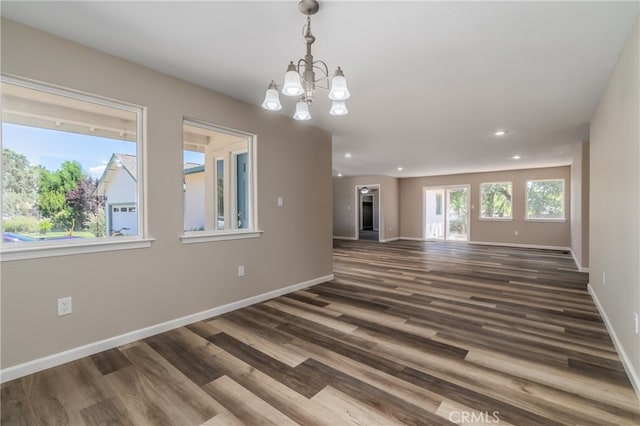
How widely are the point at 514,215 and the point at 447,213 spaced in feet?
6.21

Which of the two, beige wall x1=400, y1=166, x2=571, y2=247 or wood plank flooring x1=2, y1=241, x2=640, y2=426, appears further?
beige wall x1=400, y1=166, x2=571, y2=247

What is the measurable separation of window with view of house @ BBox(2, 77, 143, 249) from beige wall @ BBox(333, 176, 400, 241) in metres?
8.19

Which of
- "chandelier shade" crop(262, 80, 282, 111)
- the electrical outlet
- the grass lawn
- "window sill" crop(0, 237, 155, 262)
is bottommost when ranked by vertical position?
the electrical outlet

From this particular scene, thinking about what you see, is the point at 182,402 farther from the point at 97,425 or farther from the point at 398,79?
the point at 398,79

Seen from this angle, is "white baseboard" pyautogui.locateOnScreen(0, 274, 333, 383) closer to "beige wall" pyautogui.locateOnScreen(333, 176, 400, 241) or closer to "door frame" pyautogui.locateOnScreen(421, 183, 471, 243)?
"beige wall" pyautogui.locateOnScreen(333, 176, 400, 241)

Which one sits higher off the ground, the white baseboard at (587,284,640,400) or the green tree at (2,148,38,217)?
the green tree at (2,148,38,217)

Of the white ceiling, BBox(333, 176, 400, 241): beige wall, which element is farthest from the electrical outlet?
BBox(333, 176, 400, 241): beige wall

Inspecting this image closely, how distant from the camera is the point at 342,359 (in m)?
2.19

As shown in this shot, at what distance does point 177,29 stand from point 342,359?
8.69 feet

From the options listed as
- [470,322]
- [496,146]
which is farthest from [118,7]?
[496,146]

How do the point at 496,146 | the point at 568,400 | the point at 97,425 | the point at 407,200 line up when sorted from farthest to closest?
1. the point at 407,200
2. the point at 496,146
3. the point at 568,400
4. the point at 97,425

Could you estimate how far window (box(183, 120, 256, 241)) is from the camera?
3037 mm

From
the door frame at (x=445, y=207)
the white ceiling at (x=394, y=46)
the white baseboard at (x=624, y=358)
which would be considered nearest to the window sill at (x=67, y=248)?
the white ceiling at (x=394, y=46)

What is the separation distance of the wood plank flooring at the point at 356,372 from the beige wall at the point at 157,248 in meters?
0.27
